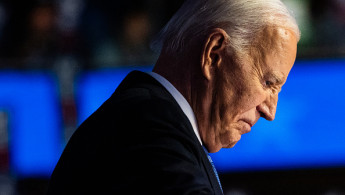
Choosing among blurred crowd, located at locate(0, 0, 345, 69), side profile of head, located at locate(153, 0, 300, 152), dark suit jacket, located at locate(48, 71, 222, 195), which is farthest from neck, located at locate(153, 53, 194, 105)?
blurred crowd, located at locate(0, 0, 345, 69)

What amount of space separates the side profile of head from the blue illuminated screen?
226cm

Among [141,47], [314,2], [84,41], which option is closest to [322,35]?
[314,2]

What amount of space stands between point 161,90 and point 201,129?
0.17 m

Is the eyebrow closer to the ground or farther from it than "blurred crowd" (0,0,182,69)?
closer to the ground

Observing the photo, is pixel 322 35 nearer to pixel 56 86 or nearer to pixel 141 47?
pixel 141 47

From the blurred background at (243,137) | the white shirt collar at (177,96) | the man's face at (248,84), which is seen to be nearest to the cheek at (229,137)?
the man's face at (248,84)

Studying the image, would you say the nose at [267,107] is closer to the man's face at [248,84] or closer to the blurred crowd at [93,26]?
the man's face at [248,84]

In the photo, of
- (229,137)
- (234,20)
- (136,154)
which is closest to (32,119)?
(229,137)

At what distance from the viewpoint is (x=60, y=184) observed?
1098 mm

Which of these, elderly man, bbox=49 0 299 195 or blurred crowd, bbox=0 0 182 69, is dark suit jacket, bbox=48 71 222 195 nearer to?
elderly man, bbox=49 0 299 195

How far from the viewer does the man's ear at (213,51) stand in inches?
49.1

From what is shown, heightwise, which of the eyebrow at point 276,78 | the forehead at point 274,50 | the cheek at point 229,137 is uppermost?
the forehead at point 274,50

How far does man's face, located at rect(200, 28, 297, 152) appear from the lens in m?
1.28

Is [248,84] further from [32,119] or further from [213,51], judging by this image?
[32,119]
